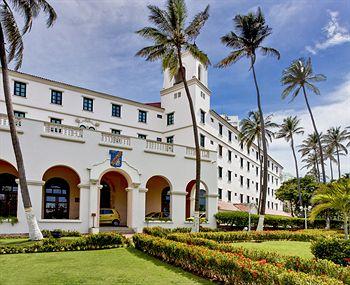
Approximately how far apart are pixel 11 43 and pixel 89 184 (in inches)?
389

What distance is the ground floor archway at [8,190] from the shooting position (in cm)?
2458

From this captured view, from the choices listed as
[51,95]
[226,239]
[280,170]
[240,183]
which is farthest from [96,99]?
[280,170]

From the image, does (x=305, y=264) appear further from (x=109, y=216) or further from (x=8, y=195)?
(x=8, y=195)

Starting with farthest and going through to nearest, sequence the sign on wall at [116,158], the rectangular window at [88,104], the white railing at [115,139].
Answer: the rectangular window at [88,104] < the white railing at [115,139] < the sign on wall at [116,158]

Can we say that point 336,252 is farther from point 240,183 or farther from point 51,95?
point 240,183

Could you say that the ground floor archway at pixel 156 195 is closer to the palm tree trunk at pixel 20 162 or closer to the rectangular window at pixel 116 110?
the rectangular window at pixel 116 110

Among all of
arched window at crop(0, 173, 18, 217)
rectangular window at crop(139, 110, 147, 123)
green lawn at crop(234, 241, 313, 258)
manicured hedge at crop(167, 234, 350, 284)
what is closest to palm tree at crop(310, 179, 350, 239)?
green lawn at crop(234, 241, 313, 258)

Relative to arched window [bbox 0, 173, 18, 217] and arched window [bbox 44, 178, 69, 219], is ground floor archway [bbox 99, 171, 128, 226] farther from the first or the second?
arched window [bbox 0, 173, 18, 217]

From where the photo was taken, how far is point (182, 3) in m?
25.2

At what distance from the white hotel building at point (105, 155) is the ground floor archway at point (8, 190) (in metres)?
0.06

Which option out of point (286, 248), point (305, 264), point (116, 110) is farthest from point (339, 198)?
point (116, 110)

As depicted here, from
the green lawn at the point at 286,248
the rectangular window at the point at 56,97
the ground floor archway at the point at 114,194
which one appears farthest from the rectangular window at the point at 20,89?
the green lawn at the point at 286,248

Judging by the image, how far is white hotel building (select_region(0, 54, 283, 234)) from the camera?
2302 cm

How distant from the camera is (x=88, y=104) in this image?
3588 cm
